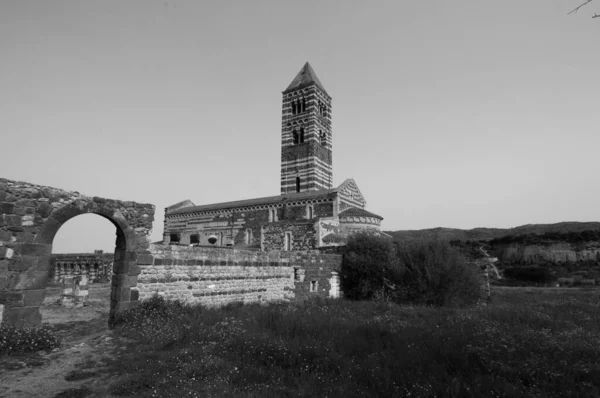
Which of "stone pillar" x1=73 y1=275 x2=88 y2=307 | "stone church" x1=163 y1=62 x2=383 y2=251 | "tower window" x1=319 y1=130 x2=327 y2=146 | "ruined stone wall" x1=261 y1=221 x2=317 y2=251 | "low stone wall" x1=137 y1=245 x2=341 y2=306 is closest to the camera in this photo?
"low stone wall" x1=137 y1=245 x2=341 y2=306

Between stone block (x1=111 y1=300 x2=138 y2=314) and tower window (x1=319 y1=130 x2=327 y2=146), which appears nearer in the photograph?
stone block (x1=111 y1=300 x2=138 y2=314)

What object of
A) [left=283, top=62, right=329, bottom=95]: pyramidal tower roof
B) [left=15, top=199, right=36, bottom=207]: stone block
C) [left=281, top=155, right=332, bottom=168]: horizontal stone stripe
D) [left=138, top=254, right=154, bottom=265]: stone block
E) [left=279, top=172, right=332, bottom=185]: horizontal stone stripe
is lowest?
[left=138, top=254, right=154, bottom=265]: stone block

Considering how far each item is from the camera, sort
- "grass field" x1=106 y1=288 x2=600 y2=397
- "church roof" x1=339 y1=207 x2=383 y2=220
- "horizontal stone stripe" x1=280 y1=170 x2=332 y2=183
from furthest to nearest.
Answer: "horizontal stone stripe" x1=280 y1=170 x2=332 y2=183, "church roof" x1=339 y1=207 x2=383 y2=220, "grass field" x1=106 y1=288 x2=600 y2=397

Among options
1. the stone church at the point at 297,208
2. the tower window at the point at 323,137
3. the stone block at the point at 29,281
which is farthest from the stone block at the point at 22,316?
the tower window at the point at 323,137

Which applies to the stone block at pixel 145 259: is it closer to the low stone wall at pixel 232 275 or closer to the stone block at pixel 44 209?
the low stone wall at pixel 232 275

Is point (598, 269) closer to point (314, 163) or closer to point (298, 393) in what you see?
point (298, 393)

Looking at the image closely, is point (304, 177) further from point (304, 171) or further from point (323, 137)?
point (323, 137)

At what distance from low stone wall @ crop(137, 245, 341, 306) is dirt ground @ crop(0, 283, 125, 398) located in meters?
1.87

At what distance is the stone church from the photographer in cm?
2631

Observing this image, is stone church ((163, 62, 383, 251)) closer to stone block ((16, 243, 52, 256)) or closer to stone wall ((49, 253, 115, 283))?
stone wall ((49, 253, 115, 283))

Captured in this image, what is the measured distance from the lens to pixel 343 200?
3064 cm

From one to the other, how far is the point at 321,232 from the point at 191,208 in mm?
19618

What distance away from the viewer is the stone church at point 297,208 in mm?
26312

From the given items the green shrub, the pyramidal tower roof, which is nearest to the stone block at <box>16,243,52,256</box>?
the green shrub
